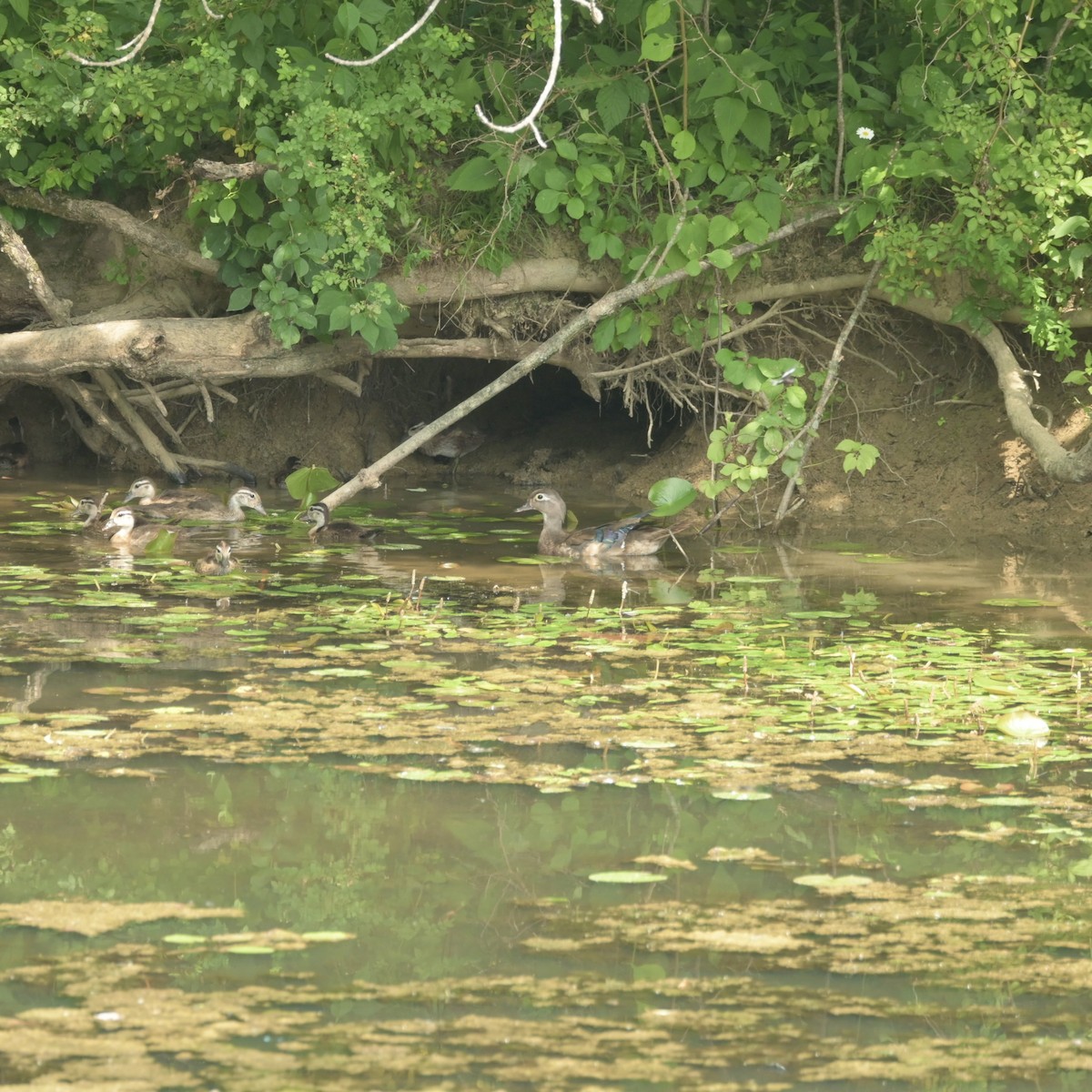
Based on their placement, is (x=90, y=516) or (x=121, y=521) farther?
(x=90, y=516)

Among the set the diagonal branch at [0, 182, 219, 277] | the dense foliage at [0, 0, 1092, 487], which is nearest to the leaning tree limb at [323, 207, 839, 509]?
the dense foliage at [0, 0, 1092, 487]

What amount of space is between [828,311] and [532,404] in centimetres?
662

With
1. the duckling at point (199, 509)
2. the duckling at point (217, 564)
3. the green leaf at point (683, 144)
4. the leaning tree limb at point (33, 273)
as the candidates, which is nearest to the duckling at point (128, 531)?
the duckling at point (199, 509)

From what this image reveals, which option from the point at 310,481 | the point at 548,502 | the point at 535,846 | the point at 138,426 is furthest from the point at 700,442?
the point at 535,846

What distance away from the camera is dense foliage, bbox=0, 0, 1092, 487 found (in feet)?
31.7

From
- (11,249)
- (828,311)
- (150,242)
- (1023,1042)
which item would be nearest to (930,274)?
(828,311)

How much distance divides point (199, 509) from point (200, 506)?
0.03 meters

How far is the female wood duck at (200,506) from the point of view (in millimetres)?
11828

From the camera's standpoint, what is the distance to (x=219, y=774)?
17.1 ft

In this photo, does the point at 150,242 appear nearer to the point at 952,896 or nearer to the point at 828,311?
the point at 828,311

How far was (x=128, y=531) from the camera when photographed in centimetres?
1061

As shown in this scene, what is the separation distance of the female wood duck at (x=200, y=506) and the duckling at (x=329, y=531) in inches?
39.6

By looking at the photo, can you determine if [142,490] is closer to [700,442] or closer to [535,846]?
[700,442]

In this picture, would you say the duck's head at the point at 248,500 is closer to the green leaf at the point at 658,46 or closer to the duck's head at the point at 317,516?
the duck's head at the point at 317,516
